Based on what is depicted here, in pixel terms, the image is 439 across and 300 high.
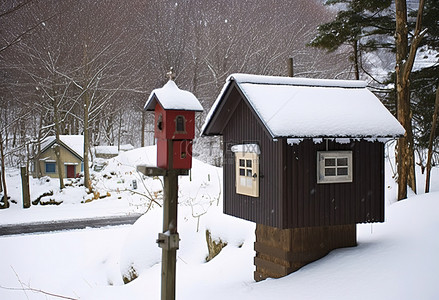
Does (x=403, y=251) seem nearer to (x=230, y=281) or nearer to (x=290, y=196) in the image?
(x=290, y=196)

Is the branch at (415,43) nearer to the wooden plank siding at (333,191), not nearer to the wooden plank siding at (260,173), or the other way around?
the wooden plank siding at (333,191)

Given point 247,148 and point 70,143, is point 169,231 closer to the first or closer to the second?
point 247,148

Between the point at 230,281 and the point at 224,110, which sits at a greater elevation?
the point at 224,110

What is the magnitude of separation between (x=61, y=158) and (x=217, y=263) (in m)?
21.4

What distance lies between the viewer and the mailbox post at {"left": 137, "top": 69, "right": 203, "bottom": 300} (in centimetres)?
672

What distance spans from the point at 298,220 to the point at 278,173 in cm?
83

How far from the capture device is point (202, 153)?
3556cm

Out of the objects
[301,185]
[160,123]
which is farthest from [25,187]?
[301,185]

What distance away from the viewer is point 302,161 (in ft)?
24.1

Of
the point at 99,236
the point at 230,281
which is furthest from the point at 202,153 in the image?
the point at 230,281

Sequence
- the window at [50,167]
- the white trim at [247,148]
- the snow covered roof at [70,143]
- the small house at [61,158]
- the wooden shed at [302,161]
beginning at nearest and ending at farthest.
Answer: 1. the wooden shed at [302,161]
2. the white trim at [247,148]
3. the small house at [61,158]
4. the window at [50,167]
5. the snow covered roof at [70,143]

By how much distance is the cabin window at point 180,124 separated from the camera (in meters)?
6.78

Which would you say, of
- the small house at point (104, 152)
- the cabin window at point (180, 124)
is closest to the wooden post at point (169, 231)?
the cabin window at point (180, 124)

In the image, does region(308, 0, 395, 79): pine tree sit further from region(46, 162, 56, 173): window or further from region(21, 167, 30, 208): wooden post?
region(46, 162, 56, 173): window
